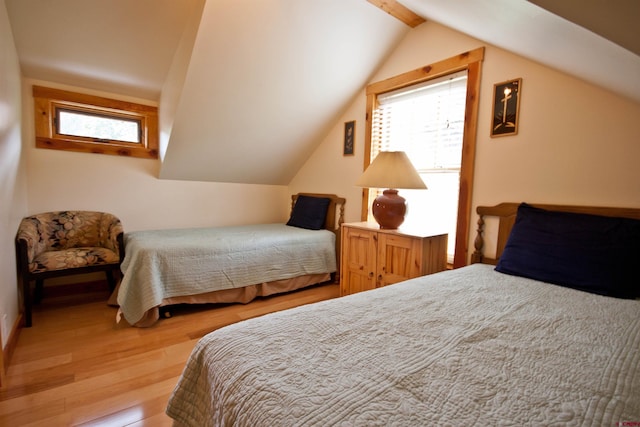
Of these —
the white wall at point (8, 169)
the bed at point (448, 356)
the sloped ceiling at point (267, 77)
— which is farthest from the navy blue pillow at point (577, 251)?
the white wall at point (8, 169)

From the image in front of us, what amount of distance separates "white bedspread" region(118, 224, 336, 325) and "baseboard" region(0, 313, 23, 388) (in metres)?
0.58

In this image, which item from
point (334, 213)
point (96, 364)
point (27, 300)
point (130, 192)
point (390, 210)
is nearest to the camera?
point (96, 364)

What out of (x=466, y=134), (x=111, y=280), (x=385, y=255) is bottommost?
(x=111, y=280)

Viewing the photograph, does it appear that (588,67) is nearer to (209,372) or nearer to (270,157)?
(209,372)

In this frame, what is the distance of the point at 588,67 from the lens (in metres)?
1.42

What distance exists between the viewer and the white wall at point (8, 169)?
181cm

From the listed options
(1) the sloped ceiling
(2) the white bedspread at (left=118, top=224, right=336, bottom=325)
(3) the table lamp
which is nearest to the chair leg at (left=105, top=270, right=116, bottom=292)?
(2) the white bedspread at (left=118, top=224, right=336, bottom=325)

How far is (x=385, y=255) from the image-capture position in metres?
2.39

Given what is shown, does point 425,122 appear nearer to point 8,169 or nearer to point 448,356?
point 448,356

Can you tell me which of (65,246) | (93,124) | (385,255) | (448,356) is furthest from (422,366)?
(93,124)

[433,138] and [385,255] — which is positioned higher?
[433,138]

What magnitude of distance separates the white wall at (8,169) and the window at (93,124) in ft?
1.24

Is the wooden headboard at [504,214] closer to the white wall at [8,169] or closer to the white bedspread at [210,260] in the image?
the white bedspread at [210,260]

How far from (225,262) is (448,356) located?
219 centimetres
